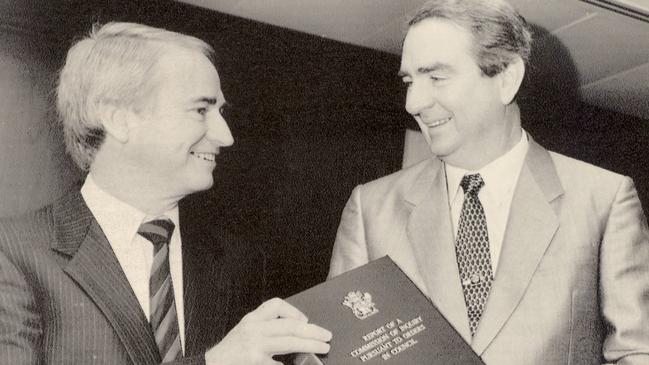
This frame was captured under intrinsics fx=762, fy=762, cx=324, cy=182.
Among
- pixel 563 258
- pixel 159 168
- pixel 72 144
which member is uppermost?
pixel 72 144

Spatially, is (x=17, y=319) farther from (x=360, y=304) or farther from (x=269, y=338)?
(x=360, y=304)

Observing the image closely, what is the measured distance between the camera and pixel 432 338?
1.63 metres

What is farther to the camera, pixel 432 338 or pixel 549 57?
pixel 549 57

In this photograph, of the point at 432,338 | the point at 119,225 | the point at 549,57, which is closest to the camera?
the point at 432,338

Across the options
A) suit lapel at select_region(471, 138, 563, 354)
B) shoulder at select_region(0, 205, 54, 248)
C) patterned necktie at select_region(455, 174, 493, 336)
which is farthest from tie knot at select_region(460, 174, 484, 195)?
shoulder at select_region(0, 205, 54, 248)

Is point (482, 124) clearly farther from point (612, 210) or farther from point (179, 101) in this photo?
point (179, 101)

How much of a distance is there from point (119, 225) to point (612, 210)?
1257 mm

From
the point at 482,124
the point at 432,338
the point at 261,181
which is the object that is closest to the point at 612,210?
the point at 482,124

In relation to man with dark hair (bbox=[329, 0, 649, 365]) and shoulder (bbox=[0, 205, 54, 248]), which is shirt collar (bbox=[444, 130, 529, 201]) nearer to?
man with dark hair (bbox=[329, 0, 649, 365])

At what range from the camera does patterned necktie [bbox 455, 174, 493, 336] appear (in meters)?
1.95

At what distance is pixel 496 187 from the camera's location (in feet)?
6.91

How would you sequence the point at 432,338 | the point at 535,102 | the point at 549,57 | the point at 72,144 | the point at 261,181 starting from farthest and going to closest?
the point at 535,102 → the point at 549,57 → the point at 261,181 → the point at 72,144 → the point at 432,338

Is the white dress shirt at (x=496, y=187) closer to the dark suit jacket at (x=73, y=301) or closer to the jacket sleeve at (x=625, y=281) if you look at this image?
the jacket sleeve at (x=625, y=281)

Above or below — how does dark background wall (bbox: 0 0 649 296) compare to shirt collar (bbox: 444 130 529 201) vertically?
above
